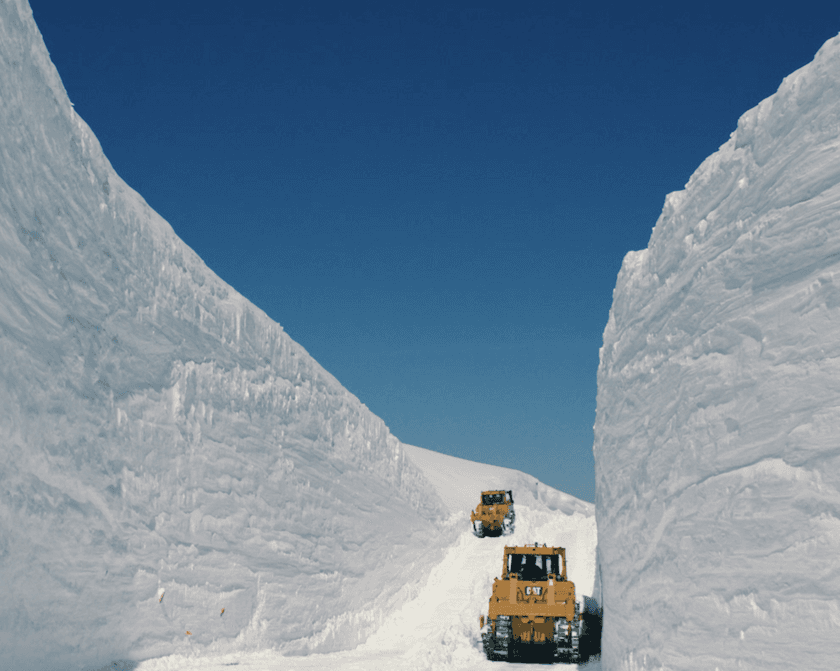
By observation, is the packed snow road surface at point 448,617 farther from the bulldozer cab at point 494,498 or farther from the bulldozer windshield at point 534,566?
the bulldozer windshield at point 534,566

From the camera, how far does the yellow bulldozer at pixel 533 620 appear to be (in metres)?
11.1

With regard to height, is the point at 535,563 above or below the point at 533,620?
above

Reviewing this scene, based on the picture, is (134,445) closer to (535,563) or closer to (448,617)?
(535,563)

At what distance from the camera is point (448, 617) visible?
17641mm

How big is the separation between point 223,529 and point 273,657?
2.97m

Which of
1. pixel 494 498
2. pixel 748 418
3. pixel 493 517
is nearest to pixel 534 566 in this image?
pixel 748 418

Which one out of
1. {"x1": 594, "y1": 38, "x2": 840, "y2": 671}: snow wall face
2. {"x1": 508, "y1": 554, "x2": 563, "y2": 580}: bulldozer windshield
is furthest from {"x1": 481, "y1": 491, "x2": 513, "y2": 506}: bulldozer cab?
{"x1": 594, "y1": 38, "x2": 840, "y2": 671}: snow wall face

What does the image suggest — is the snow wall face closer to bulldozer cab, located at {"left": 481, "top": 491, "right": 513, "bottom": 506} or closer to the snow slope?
the snow slope

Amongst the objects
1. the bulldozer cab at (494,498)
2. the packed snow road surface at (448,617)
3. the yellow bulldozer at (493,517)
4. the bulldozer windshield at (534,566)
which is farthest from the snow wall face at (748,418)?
the bulldozer cab at (494,498)

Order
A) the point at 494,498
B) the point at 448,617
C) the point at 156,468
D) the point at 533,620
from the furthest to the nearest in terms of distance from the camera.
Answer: the point at 494,498
the point at 448,617
the point at 156,468
the point at 533,620

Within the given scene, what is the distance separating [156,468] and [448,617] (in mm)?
9004

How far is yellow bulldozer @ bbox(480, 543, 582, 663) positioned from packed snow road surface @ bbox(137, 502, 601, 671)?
353 mm

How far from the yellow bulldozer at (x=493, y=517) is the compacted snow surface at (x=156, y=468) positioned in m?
3.37

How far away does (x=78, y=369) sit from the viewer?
11648 millimetres
